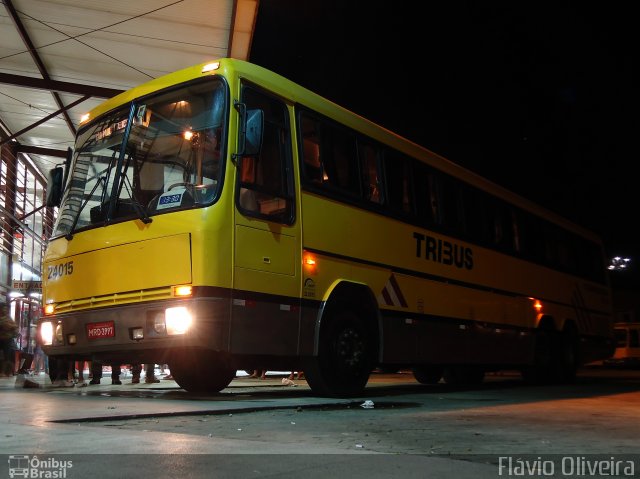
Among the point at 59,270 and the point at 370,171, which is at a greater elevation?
the point at 370,171

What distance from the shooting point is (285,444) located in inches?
173

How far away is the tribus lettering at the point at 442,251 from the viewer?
9.59m

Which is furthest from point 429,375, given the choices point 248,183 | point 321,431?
point 321,431

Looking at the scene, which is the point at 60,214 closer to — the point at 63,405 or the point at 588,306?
the point at 63,405

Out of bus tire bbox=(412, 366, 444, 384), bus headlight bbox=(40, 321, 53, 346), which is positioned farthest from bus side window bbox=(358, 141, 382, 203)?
bus tire bbox=(412, 366, 444, 384)

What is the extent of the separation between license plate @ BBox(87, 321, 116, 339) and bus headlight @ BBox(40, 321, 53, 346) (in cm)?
80

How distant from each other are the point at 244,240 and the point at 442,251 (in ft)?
14.4

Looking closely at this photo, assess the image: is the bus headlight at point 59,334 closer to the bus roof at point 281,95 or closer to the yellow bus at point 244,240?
the yellow bus at point 244,240

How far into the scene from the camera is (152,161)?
7.00 m

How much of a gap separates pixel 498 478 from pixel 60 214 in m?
6.28

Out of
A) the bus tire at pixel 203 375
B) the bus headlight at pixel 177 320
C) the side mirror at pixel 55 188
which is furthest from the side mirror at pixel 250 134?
the bus tire at pixel 203 375

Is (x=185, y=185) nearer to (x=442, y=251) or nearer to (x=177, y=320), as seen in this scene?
(x=177, y=320)

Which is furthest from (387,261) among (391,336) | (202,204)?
(202,204)

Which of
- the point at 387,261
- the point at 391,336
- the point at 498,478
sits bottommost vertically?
the point at 498,478
